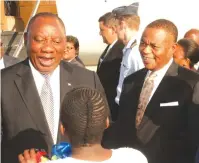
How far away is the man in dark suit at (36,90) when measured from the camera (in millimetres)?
3064

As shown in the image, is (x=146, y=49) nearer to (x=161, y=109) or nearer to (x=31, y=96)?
(x=161, y=109)

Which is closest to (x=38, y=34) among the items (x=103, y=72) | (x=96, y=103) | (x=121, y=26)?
(x=96, y=103)

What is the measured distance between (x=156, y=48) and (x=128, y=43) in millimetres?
2346

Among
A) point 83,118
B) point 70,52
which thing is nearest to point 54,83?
point 83,118

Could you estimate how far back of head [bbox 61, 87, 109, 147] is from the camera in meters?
2.08

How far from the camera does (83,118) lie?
2.08 meters

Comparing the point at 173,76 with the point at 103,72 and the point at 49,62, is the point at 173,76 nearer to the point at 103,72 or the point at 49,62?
the point at 49,62

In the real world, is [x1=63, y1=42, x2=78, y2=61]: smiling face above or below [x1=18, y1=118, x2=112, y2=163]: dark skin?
below

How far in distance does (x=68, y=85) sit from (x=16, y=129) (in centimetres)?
42

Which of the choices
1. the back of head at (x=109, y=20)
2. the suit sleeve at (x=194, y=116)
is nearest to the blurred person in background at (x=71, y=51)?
the back of head at (x=109, y=20)

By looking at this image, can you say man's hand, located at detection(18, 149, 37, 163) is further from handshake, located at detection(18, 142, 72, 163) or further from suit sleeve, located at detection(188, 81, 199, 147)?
suit sleeve, located at detection(188, 81, 199, 147)

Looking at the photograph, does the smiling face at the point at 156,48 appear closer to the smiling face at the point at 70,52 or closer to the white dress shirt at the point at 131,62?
the white dress shirt at the point at 131,62

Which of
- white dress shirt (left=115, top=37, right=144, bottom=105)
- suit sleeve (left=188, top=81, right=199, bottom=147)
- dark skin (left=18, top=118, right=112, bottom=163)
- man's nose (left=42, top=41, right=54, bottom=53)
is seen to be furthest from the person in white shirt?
dark skin (left=18, top=118, right=112, bottom=163)

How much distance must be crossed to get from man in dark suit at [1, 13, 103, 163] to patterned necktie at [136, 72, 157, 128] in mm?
593
